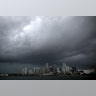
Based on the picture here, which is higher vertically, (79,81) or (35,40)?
(35,40)

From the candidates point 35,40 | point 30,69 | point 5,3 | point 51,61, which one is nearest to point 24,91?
point 30,69

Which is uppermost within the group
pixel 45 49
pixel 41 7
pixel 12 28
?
pixel 41 7

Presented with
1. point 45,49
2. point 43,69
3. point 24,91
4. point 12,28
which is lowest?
point 24,91

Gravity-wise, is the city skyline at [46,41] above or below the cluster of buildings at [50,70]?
above

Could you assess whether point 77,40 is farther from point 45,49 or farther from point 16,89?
point 16,89

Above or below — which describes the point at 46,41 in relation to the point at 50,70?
above

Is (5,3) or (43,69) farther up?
(5,3)

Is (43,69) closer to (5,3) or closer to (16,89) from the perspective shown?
(16,89)

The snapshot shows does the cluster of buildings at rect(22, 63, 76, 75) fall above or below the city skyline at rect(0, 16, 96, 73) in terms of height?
below

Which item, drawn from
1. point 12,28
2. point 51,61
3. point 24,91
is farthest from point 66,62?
point 12,28
